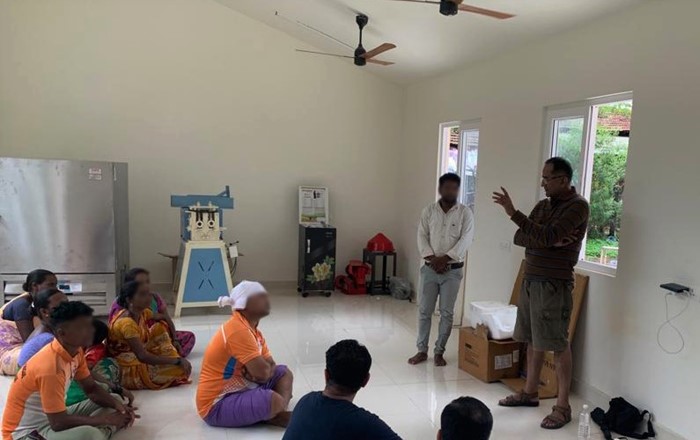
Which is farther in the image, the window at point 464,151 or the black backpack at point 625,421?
the window at point 464,151

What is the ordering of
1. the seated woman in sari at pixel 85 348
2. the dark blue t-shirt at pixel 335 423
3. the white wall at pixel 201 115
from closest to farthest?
the dark blue t-shirt at pixel 335 423
the seated woman in sari at pixel 85 348
the white wall at pixel 201 115

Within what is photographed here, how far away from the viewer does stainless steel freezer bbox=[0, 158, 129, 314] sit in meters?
4.60

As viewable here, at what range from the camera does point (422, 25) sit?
4.57 m

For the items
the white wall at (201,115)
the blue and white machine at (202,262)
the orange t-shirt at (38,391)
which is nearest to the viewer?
the orange t-shirt at (38,391)

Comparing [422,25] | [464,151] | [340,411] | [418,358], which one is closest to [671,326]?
[418,358]

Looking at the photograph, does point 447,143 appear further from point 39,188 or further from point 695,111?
point 39,188

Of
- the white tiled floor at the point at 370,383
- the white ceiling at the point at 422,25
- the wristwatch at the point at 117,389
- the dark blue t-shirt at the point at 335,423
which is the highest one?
the white ceiling at the point at 422,25

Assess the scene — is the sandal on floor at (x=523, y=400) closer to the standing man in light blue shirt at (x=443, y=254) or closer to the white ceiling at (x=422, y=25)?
the standing man in light blue shirt at (x=443, y=254)

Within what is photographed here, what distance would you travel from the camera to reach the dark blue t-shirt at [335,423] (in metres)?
Answer: 1.60

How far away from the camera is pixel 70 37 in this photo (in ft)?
18.8

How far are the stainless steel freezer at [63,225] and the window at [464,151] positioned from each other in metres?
3.47

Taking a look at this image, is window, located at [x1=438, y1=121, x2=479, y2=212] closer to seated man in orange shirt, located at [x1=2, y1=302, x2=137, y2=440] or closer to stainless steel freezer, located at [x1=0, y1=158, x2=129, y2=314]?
stainless steel freezer, located at [x1=0, y1=158, x2=129, y2=314]

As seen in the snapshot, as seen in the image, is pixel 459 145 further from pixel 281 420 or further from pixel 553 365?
pixel 281 420

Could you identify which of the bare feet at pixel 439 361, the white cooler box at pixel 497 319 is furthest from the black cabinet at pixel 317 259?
the white cooler box at pixel 497 319
